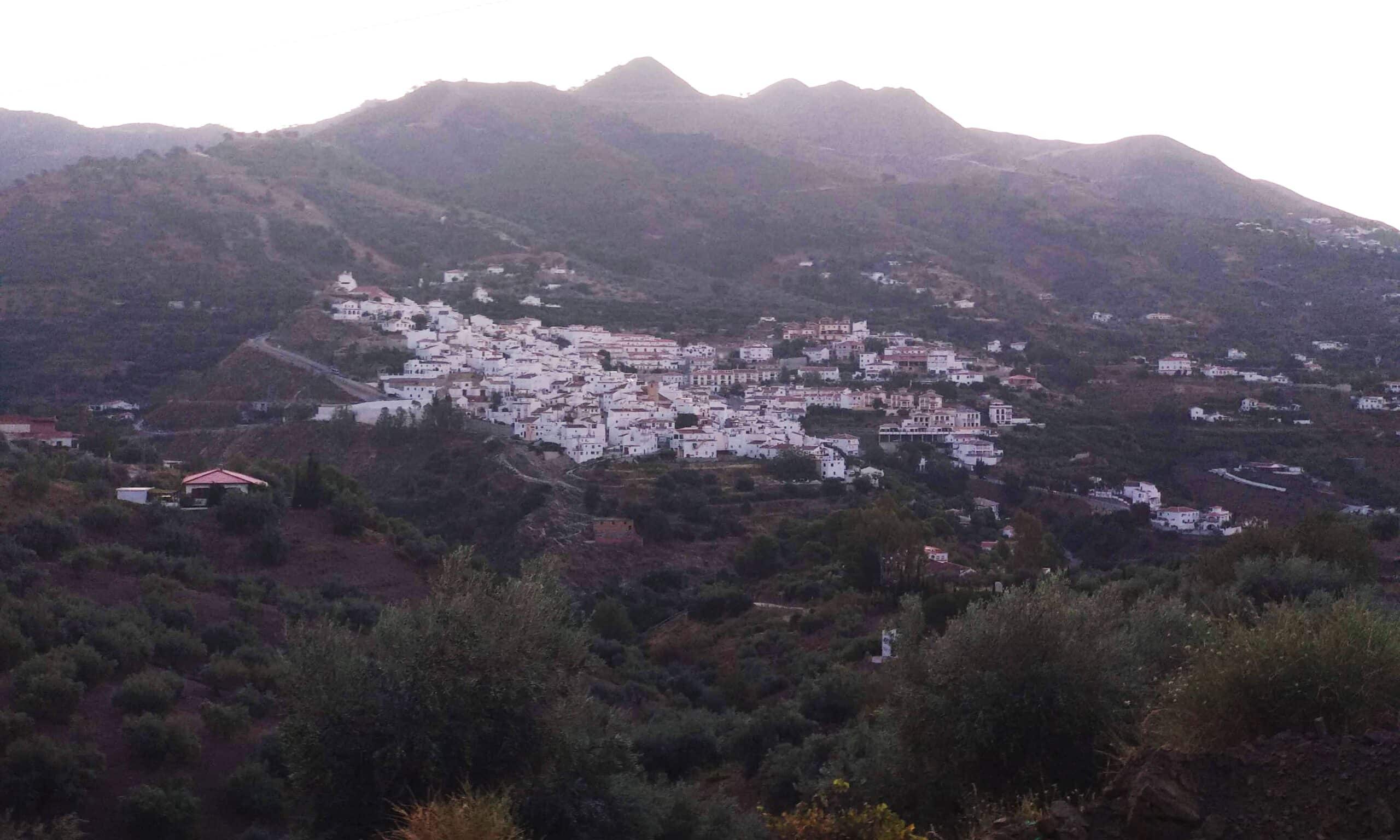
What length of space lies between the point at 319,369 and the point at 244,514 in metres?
19.8

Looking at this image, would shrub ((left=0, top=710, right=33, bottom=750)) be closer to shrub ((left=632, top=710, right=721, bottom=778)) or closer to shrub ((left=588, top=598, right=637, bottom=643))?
shrub ((left=632, top=710, right=721, bottom=778))

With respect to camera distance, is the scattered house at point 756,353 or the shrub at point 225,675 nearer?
the shrub at point 225,675

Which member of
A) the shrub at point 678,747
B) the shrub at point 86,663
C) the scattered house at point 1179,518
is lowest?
the scattered house at point 1179,518

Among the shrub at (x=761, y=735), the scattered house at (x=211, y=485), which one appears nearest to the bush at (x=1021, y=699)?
the shrub at (x=761, y=735)

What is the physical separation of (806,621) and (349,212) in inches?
2074

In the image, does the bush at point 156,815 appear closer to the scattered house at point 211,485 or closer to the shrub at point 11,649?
the shrub at point 11,649

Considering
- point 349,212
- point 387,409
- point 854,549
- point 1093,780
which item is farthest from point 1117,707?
point 349,212

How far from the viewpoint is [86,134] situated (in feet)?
333

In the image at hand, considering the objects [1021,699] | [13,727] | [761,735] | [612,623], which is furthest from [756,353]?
[1021,699]

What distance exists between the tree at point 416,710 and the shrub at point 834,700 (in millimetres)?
6726

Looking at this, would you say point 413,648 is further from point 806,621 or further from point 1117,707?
point 806,621

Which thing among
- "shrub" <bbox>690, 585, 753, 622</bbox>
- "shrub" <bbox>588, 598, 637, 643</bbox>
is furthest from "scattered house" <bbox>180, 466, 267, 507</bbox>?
"shrub" <bbox>690, 585, 753, 622</bbox>

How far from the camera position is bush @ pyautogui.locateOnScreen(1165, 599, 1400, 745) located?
5.70 m

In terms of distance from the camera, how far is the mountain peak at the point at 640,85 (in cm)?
12388
